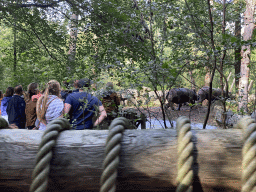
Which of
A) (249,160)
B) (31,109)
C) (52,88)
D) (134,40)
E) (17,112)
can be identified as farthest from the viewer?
(17,112)

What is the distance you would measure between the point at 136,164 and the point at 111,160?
0.30 ft

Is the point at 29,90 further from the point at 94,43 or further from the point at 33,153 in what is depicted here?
the point at 33,153

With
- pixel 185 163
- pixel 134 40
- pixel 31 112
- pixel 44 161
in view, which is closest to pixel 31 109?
pixel 31 112

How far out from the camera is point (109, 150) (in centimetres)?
79

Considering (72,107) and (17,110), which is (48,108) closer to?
(72,107)

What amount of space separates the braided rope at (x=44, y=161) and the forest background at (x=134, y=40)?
10.5ft

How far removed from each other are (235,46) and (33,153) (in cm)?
375

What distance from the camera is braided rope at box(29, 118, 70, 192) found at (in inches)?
29.5

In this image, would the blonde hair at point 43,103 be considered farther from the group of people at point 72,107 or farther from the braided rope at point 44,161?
the braided rope at point 44,161

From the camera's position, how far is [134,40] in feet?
17.1

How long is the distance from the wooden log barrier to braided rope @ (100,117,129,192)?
0.04 meters

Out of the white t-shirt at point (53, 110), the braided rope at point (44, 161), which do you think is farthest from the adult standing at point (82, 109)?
the braided rope at point (44, 161)

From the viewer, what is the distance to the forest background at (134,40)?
175 inches

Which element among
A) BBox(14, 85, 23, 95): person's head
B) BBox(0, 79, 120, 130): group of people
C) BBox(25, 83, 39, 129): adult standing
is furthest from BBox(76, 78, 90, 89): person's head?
BBox(14, 85, 23, 95): person's head
